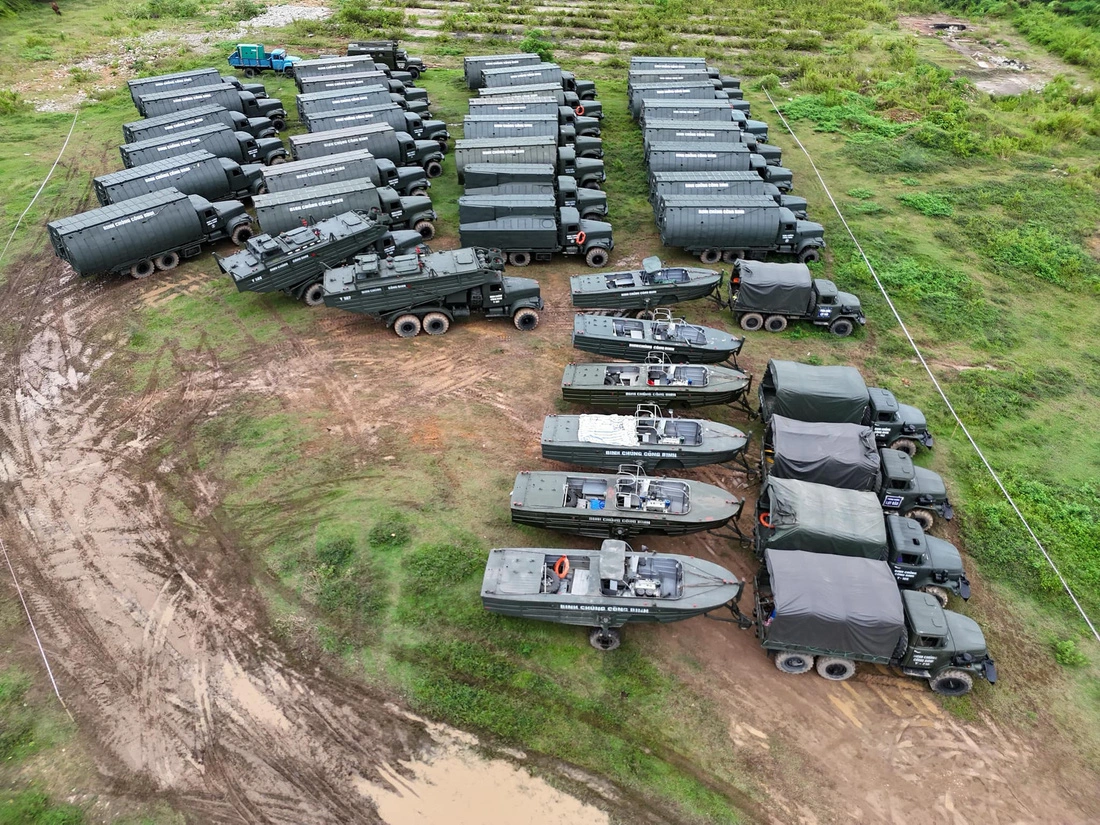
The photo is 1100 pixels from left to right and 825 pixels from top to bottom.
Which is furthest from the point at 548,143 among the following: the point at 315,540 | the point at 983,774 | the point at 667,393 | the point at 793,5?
the point at 793,5

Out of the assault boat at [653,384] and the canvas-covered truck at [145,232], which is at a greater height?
the canvas-covered truck at [145,232]

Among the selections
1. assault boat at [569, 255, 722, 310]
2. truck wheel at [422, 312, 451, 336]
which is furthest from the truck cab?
truck wheel at [422, 312, 451, 336]

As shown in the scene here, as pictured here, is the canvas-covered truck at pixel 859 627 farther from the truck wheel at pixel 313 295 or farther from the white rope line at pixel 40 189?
the white rope line at pixel 40 189

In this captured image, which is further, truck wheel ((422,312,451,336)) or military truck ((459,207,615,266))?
military truck ((459,207,615,266))

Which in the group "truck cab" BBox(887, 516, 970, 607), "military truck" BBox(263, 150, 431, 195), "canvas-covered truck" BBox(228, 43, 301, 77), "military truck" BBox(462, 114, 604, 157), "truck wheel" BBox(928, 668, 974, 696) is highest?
"canvas-covered truck" BBox(228, 43, 301, 77)

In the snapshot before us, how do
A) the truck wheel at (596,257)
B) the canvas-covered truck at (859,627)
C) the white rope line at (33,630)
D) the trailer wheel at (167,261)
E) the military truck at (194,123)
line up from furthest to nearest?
1. the military truck at (194,123)
2. the truck wheel at (596,257)
3. the trailer wheel at (167,261)
4. the white rope line at (33,630)
5. the canvas-covered truck at (859,627)

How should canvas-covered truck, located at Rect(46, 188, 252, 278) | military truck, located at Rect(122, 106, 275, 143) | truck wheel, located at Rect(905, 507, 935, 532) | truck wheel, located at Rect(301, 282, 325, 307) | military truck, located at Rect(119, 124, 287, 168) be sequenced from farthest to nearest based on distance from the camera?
1. military truck, located at Rect(122, 106, 275, 143)
2. military truck, located at Rect(119, 124, 287, 168)
3. truck wheel, located at Rect(301, 282, 325, 307)
4. canvas-covered truck, located at Rect(46, 188, 252, 278)
5. truck wheel, located at Rect(905, 507, 935, 532)

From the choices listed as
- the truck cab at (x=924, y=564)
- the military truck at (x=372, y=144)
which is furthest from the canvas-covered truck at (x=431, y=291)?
the truck cab at (x=924, y=564)

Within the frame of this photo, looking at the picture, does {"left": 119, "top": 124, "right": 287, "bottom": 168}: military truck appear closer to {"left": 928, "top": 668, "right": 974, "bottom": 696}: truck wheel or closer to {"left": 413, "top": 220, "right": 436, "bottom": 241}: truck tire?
{"left": 413, "top": 220, "right": 436, "bottom": 241}: truck tire
